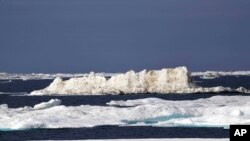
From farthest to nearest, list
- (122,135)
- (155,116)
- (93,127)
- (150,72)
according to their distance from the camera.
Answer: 1. (150,72)
2. (155,116)
3. (93,127)
4. (122,135)

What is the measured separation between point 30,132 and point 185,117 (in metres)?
8.17

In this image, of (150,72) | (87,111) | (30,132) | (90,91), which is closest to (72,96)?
(90,91)

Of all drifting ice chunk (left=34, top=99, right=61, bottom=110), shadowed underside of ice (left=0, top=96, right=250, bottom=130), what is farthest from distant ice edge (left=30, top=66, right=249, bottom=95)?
shadowed underside of ice (left=0, top=96, right=250, bottom=130)

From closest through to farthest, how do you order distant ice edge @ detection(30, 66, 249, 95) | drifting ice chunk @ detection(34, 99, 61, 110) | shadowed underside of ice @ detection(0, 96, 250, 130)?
1. shadowed underside of ice @ detection(0, 96, 250, 130)
2. drifting ice chunk @ detection(34, 99, 61, 110)
3. distant ice edge @ detection(30, 66, 249, 95)

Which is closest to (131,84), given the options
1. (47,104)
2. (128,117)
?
(47,104)

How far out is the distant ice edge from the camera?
68188mm

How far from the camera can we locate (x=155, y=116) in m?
35.8

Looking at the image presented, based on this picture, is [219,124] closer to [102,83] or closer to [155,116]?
[155,116]

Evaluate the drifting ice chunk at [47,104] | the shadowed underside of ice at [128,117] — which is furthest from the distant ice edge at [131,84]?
the shadowed underside of ice at [128,117]

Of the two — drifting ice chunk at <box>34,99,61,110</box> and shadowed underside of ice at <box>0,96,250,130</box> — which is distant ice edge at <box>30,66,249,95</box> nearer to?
drifting ice chunk at <box>34,99,61,110</box>

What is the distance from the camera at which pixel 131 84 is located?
2808 inches

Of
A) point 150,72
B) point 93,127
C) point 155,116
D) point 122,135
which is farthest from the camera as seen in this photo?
point 150,72

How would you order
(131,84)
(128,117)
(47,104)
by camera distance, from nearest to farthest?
(128,117), (47,104), (131,84)

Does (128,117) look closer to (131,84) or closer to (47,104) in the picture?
(47,104)
